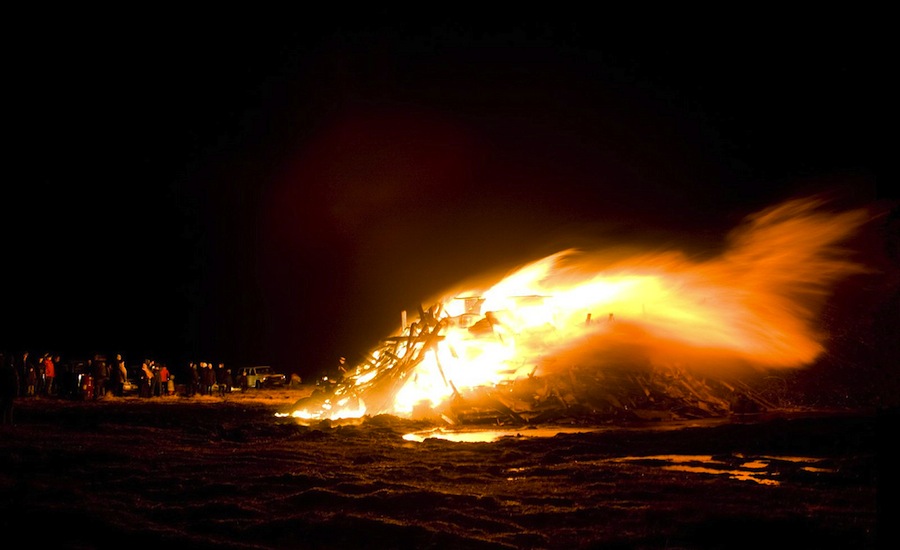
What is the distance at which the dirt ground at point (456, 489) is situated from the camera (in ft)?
20.0

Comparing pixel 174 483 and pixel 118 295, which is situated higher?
pixel 118 295

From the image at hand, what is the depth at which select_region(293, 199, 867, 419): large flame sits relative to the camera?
19234 mm

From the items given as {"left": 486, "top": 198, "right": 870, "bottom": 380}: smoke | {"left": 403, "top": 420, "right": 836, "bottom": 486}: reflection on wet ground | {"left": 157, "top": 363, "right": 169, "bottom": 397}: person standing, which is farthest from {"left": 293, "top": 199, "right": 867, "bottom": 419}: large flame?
{"left": 157, "top": 363, "right": 169, "bottom": 397}: person standing

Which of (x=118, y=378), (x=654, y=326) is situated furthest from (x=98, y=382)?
(x=654, y=326)

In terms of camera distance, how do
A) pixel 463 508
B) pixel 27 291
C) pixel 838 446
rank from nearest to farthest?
pixel 463 508 < pixel 838 446 < pixel 27 291

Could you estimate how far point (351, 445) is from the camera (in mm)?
12977

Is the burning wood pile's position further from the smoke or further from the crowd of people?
the crowd of people

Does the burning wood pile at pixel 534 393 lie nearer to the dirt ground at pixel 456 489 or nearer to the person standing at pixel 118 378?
the dirt ground at pixel 456 489

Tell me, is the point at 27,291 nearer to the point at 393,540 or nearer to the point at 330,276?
the point at 330,276

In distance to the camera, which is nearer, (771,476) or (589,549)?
(589,549)

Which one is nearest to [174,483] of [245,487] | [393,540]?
[245,487]

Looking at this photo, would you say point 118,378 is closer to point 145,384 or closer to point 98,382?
point 145,384

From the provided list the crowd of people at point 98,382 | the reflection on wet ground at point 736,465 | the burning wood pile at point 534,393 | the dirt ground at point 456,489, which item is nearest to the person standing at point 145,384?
the crowd of people at point 98,382

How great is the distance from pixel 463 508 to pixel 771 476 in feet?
14.5
